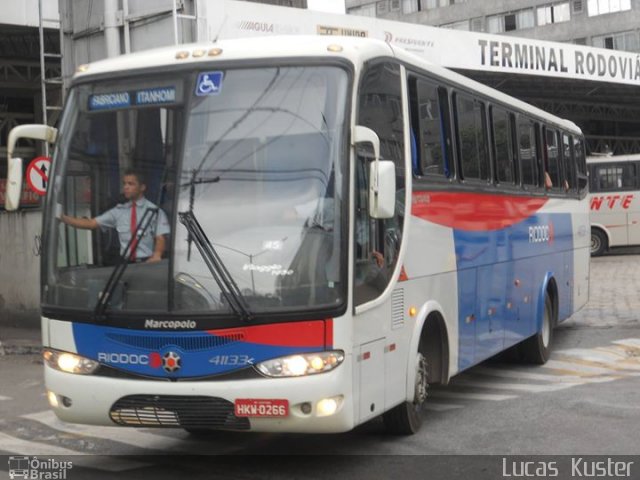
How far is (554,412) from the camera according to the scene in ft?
29.1

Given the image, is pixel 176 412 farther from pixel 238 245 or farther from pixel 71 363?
pixel 238 245

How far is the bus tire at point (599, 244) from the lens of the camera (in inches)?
1250

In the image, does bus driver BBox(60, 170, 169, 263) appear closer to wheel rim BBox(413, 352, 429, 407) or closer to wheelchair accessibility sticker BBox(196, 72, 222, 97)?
wheelchair accessibility sticker BBox(196, 72, 222, 97)

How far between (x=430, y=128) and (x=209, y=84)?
238cm

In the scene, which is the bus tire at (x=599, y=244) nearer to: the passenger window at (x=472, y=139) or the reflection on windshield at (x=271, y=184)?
the passenger window at (x=472, y=139)

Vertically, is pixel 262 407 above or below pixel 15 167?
below

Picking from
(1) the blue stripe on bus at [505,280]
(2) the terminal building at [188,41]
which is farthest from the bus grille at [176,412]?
(2) the terminal building at [188,41]

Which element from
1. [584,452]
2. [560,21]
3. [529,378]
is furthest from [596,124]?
[584,452]

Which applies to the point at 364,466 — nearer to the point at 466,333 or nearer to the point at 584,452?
the point at 584,452

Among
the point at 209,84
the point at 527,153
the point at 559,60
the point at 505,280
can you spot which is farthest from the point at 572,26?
the point at 209,84

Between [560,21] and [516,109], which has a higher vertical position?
[560,21]

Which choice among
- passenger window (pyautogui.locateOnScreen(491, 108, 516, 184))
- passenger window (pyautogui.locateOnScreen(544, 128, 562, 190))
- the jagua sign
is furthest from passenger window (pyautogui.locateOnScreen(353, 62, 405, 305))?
the jagua sign

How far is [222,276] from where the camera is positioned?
6.31 meters

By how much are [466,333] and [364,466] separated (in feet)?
7.86
